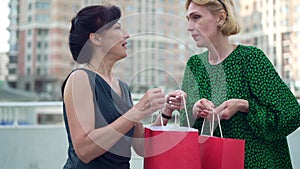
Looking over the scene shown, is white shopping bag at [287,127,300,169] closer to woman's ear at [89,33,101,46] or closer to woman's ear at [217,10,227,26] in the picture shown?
woman's ear at [217,10,227,26]

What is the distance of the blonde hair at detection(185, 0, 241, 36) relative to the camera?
3.14 ft

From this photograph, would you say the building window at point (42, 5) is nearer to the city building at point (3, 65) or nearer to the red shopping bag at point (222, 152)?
the city building at point (3, 65)

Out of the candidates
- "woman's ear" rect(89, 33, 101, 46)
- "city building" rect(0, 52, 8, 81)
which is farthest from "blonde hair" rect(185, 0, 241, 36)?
"city building" rect(0, 52, 8, 81)

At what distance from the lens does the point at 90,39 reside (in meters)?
0.92

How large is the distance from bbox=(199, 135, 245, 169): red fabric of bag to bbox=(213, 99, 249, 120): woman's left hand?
0.06 metres

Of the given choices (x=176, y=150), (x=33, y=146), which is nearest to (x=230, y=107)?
(x=176, y=150)

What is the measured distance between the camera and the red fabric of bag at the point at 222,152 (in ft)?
2.86

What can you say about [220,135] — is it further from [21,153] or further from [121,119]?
[21,153]

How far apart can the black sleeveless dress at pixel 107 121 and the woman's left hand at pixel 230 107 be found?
0.19 m

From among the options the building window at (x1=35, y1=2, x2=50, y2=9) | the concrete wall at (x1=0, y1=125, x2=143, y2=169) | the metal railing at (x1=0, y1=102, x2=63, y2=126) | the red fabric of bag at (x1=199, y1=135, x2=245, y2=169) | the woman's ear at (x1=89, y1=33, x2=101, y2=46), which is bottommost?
the concrete wall at (x1=0, y1=125, x2=143, y2=169)

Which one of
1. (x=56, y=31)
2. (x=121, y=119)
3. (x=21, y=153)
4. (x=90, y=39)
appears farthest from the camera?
(x=56, y=31)

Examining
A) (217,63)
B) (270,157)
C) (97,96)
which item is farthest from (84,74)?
(270,157)

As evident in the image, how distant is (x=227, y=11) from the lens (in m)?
0.97

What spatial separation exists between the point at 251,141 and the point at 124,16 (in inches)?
15.2
